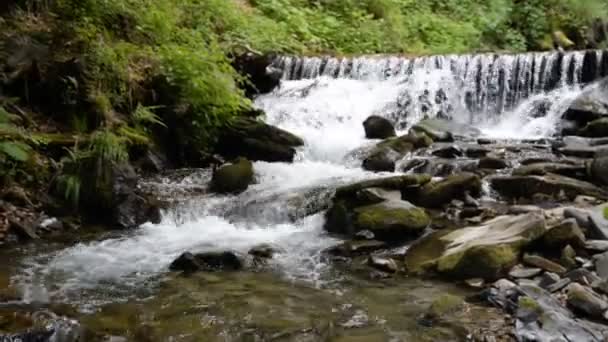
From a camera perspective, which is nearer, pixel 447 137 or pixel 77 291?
pixel 77 291

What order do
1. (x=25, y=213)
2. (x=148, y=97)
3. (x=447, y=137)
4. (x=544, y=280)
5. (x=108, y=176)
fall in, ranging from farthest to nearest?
(x=447, y=137) → (x=148, y=97) → (x=108, y=176) → (x=25, y=213) → (x=544, y=280)

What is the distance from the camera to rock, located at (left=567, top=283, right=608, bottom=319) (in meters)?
4.20

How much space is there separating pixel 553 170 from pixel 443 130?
9.19 feet

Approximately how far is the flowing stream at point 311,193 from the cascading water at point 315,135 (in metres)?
0.02

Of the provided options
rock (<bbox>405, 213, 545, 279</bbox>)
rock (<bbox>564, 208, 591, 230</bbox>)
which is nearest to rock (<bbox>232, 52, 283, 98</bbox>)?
rock (<bbox>405, 213, 545, 279</bbox>)

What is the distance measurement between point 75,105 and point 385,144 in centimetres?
457

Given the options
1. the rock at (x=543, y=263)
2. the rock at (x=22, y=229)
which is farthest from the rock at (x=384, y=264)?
the rock at (x=22, y=229)

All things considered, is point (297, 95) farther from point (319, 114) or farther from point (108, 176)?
point (108, 176)

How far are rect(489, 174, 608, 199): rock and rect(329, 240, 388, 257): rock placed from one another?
2.29 m

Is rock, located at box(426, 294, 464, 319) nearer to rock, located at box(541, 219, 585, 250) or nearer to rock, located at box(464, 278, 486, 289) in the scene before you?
rock, located at box(464, 278, 486, 289)

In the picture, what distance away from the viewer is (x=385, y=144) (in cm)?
977

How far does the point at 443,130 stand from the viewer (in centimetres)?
1069

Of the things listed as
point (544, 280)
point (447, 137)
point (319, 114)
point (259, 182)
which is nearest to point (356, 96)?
point (319, 114)

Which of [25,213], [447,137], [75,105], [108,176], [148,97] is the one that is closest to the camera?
[25,213]
